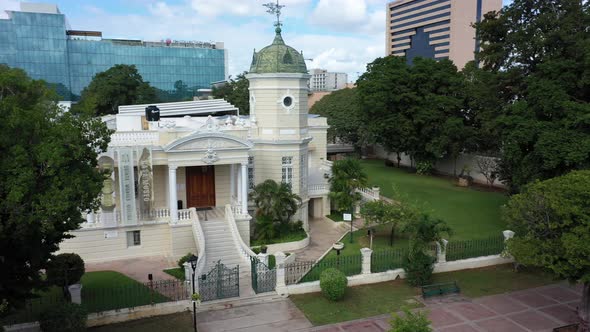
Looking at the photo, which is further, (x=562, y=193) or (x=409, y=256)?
(x=409, y=256)

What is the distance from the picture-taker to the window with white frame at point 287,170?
24.9 meters

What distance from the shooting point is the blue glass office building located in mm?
90562

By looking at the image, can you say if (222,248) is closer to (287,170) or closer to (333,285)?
(333,285)

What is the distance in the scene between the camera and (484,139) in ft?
121

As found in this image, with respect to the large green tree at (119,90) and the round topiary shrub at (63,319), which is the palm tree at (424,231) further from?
the large green tree at (119,90)

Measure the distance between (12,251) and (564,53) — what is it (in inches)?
926

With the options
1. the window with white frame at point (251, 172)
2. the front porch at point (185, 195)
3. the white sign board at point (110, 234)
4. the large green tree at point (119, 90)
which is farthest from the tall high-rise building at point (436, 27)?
the white sign board at point (110, 234)

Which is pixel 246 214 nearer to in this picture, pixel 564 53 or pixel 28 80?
pixel 28 80

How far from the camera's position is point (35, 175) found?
1127 cm

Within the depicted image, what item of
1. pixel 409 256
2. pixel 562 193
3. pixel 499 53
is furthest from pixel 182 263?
pixel 499 53

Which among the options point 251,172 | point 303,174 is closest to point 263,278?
point 251,172

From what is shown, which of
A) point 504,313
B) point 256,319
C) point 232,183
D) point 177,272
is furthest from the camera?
point 232,183

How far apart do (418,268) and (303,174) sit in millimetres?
9440

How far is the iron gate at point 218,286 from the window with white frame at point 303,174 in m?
9.11
